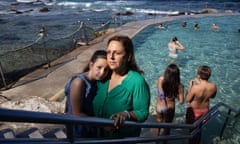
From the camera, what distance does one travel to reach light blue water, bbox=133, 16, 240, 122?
7.80m

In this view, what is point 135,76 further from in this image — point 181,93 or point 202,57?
point 202,57

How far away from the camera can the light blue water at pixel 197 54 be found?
7.80 meters

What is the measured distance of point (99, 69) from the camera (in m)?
2.02

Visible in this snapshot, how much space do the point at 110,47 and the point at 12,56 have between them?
11861mm

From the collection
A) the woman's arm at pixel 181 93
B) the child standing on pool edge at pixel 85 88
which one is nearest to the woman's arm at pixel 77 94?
the child standing on pool edge at pixel 85 88

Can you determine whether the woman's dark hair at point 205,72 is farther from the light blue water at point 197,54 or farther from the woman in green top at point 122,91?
the woman in green top at point 122,91

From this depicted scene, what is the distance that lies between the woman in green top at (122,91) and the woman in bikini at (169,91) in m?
2.33

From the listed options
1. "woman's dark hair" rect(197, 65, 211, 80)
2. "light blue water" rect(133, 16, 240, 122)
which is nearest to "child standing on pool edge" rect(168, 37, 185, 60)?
"light blue water" rect(133, 16, 240, 122)

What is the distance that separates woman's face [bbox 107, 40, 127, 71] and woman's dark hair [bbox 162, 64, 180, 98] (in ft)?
8.03

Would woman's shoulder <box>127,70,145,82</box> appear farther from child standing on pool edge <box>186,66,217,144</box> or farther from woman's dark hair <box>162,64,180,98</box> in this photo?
child standing on pool edge <box>186,66,217,144</box>

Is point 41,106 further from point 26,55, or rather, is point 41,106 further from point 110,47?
point 26,55

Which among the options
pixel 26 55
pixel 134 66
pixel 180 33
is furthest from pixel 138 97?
pixel 180 33

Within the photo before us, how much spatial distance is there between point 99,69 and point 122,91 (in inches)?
13.0

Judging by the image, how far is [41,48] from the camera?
46.0 ft
